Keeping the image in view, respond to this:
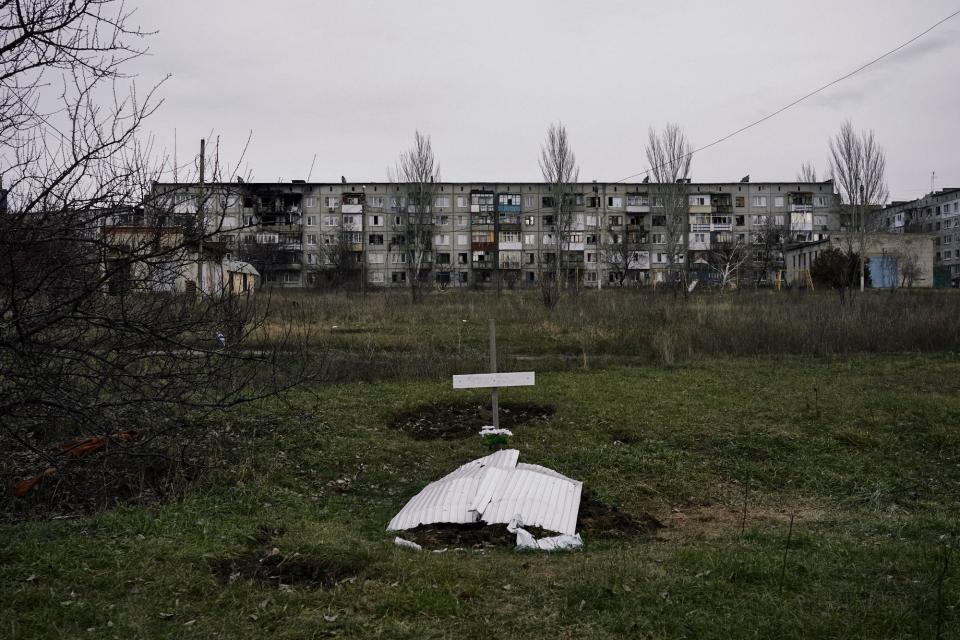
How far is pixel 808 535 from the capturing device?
5.60 m

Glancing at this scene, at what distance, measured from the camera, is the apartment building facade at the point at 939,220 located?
275 feet

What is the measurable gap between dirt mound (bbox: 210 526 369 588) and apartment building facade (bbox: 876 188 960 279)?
8713 centimetres

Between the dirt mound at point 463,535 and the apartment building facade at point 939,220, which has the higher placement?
the apartment building facade at point 939,220

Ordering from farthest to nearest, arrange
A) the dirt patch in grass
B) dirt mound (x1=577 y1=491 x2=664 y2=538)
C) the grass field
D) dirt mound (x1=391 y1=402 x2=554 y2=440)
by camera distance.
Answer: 1. dirt mound (x1=391 y1=402 x2=554 y2=440)
2. dirt mound (x1=577 y1=491 x2=664 y2=538)
3. the dirt patch in grass
4. the grass field

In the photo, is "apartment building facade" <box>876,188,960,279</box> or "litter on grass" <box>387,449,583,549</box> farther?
"apartment building facade" <box>876,188,960,279</box>

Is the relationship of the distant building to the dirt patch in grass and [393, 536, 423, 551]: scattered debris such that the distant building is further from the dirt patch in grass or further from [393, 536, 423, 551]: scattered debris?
the dirt patch in grass

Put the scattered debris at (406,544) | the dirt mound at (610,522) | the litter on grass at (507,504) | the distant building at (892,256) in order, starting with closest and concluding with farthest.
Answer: the scattered debris at (406,544) < the litter on grass at (507,504) < the dirt mound at (610,522) < the distant building at (892,256)

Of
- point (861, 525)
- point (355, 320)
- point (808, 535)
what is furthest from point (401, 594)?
point (355, 320)

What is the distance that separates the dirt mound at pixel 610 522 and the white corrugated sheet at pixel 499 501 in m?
0.15

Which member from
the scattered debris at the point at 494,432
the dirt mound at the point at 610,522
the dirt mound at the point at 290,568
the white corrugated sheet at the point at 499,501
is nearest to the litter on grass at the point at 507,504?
the white corrugated sheet at the point at 499,501

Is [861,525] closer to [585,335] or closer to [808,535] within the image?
[808,535]

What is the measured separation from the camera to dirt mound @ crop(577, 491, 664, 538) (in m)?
6.20

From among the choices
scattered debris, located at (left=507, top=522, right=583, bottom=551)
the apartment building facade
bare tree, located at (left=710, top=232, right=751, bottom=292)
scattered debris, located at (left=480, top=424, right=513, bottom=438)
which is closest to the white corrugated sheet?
scattered debris, located at (left=507, top=522, right=583, bottom=551)

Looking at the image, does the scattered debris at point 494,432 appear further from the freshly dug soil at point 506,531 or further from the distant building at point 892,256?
the distant building at point 892,256
